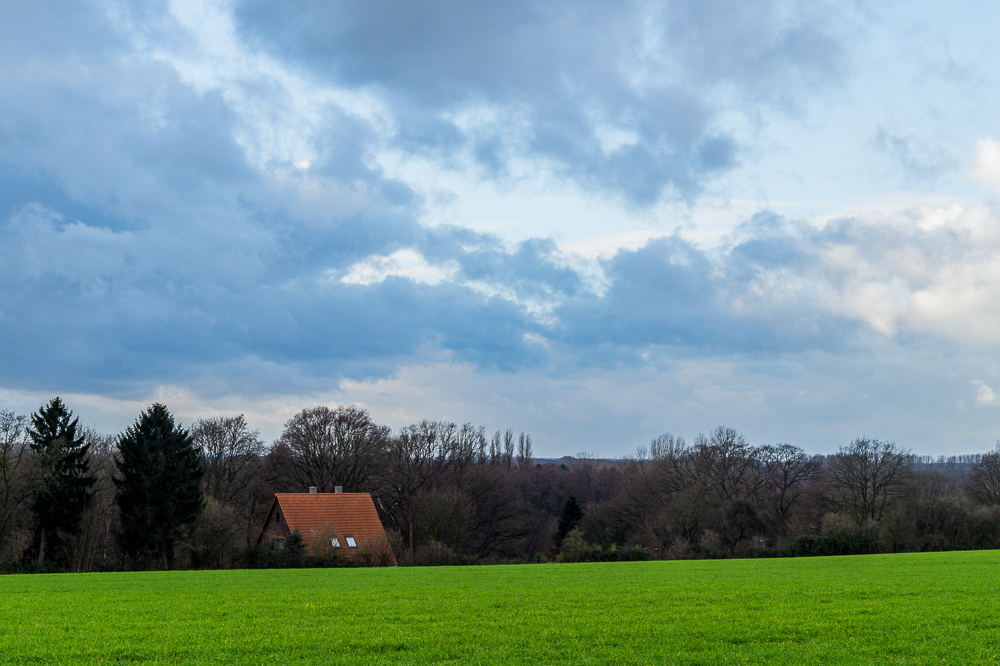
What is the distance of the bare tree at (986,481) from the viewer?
7162 centimetres

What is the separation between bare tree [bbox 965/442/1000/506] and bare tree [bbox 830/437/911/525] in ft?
36.6

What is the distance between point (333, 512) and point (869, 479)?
4602cm

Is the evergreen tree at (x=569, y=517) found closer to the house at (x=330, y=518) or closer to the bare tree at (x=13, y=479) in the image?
the house at (x=330, y=518)

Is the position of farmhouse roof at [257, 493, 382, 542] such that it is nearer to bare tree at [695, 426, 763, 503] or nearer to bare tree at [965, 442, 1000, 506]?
bare tree at [695, 426, 763, 503]

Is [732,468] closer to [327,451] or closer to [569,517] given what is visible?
[569,517]

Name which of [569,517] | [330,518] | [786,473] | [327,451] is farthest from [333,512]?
[786,473]

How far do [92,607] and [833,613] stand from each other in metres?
17.7

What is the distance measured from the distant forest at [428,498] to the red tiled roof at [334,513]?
285 cm

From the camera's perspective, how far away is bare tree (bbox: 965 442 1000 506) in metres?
71.6

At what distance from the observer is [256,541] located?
2143 inches

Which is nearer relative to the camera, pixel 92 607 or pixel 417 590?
pixel 92 607

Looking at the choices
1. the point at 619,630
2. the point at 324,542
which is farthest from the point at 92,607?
the point at 324,542

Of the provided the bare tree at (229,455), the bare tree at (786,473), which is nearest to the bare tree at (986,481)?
the bare tree at (786,473)

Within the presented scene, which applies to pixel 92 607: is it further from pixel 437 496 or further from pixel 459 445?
pixel 459 445
